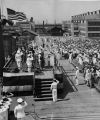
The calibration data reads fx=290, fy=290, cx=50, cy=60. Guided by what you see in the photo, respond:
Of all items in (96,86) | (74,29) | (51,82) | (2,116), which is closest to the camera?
(2,116)

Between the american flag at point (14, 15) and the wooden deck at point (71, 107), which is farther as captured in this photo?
the american flag at point (14, 15)

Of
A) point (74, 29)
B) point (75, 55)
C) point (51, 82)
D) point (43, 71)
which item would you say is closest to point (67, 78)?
point (43, 71)

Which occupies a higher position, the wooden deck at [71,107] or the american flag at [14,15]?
the american flag at [14,15]

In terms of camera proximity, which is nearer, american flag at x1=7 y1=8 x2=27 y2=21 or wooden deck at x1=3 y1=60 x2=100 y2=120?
wooden deck at x1=3 y1=60 x2=100 y2=120

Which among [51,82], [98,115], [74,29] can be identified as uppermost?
[74,29]

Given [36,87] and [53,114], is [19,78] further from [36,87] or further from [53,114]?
[53,114]

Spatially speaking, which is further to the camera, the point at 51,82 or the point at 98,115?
the point at 51,82

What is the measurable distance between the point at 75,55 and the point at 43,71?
18236 mm

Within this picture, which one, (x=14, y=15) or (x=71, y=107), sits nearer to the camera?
(x=71, y=107)

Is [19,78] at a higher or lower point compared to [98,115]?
higher

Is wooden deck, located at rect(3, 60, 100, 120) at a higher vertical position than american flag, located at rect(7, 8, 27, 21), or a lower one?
lower

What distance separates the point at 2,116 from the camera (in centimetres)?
1193

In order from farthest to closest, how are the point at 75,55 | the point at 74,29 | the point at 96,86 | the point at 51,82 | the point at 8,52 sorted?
1. the point at 74,29
2. the point at 75,55
3. the point at 8,52
4. the point at 96,86
5. the point at 51,82

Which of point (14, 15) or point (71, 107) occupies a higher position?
point (14, 15)
